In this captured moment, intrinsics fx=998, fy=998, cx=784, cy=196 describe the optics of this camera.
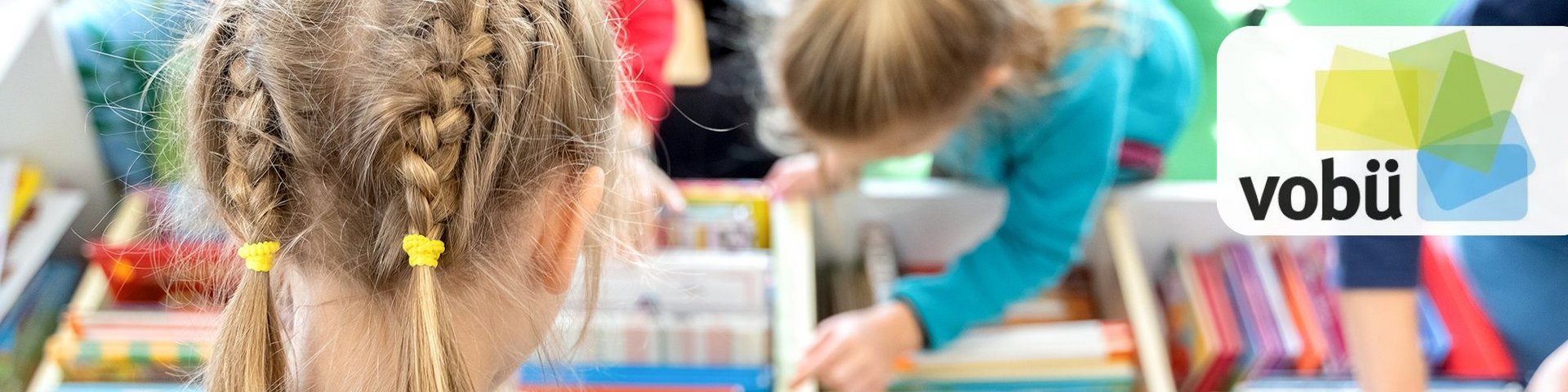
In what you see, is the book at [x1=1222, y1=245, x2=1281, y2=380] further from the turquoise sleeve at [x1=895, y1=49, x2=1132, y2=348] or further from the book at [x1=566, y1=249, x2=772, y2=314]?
the book at [x1=566, y1=249, x2=772, y2=314]

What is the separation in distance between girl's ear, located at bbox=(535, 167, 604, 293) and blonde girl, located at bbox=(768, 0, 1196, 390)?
0.98 ft

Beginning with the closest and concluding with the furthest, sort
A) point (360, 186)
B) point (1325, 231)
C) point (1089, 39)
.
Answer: point (360, 186) → point (1325, 231) → point (1089, 39)

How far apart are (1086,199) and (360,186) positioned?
2.49 ft

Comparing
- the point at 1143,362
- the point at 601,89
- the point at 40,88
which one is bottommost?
the point at 1143,362

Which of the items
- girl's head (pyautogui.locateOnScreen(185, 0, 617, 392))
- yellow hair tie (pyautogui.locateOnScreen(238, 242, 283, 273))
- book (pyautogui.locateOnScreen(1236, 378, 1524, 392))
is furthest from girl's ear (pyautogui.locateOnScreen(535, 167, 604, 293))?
book (pyautogui.locateOnScreen(1236, 378, 1524, 392))

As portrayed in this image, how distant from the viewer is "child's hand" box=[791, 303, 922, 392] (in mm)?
999

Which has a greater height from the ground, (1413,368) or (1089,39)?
(1089,39)

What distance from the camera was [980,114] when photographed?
1.04m

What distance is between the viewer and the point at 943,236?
1.26 meters

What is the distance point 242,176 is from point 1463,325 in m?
1.00

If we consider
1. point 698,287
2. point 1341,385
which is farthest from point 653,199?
Result: point 1341,385

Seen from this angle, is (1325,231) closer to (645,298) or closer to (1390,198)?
(1390,198)

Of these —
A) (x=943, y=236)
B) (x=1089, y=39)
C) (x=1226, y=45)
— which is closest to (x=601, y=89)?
(x=1226, y=45)

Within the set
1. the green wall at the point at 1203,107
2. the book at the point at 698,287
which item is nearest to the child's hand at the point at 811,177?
the book at the point at 698,287
